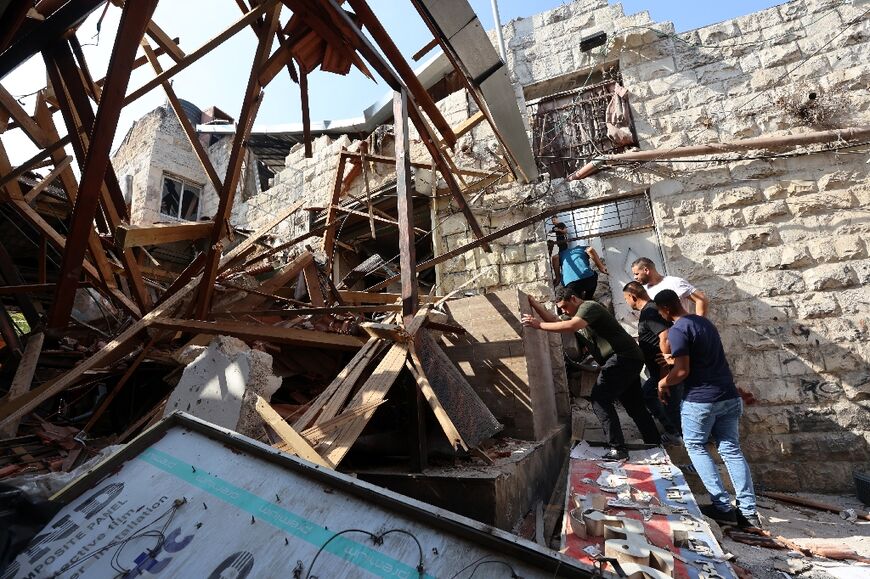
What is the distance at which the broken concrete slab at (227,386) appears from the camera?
2.42 metres

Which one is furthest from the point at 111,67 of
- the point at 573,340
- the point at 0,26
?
the point at 573,340

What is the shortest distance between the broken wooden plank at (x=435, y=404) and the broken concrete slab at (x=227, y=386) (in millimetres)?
982

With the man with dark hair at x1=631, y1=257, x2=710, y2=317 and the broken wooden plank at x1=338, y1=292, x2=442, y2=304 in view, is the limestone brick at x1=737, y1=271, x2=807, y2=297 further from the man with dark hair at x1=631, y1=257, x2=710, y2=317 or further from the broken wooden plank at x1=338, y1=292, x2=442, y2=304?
the broken wooden plank at x1=338, y1=292, x2=442, y2=304

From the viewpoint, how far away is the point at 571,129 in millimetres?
6383

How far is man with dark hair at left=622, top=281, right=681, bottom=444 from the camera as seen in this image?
4184 millimetres

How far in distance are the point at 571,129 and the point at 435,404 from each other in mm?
5709

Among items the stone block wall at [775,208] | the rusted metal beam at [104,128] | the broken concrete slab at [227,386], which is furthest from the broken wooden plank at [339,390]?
the stone block wall at [775,208]

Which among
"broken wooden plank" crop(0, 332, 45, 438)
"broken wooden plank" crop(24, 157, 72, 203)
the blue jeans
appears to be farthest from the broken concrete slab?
the blue jeans

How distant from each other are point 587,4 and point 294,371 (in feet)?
24.0

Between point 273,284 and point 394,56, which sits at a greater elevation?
point 394,56

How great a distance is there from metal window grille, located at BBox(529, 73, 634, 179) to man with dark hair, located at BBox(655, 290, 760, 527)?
3.58 metres

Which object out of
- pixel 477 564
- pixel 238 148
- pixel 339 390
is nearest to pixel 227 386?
pixel 339 390

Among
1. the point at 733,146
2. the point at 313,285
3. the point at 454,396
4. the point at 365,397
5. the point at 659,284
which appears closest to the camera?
the point at 365,397

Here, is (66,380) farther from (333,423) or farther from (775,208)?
(775,208)
